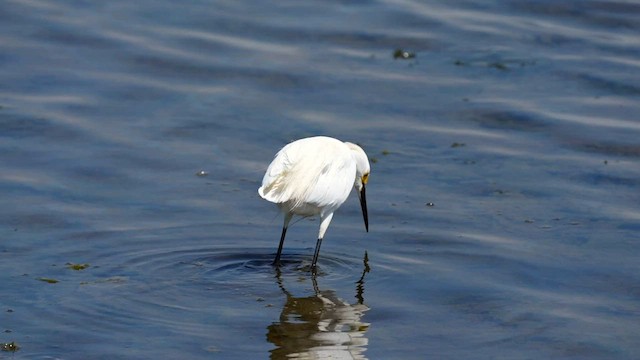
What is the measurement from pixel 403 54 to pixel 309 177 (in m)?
6.12

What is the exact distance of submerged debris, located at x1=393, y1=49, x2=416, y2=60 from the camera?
14180 mm

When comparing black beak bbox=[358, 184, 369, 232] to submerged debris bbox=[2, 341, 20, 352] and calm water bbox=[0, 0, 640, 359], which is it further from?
submerged debris bbox=[2, 341, 20, 352]

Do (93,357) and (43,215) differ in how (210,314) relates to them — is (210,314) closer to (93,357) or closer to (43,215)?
(93,357)

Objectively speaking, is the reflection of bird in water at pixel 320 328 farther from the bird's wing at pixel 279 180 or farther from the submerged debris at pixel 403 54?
the submerged debris at pixel 403 54

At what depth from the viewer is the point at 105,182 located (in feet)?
33.6

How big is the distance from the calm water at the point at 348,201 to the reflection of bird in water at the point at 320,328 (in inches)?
0.8

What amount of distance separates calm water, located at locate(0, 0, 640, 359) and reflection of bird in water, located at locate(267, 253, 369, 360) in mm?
21

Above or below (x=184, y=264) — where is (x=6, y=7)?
above

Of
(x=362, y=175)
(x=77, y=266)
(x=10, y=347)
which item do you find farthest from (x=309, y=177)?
(x=10, y=347)

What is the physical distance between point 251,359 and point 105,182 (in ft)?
12.1

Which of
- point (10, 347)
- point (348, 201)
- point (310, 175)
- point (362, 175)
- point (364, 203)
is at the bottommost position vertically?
point (10, 347)

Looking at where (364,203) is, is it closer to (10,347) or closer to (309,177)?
(309,177)

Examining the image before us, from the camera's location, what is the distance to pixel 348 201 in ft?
33.5

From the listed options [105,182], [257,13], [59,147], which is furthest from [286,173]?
[257,13]
